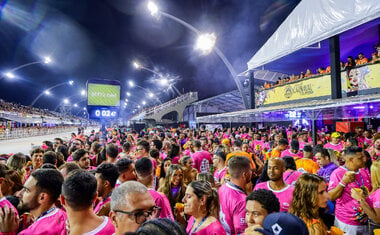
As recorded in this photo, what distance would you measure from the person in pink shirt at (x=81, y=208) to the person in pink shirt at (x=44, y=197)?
0.41 meters

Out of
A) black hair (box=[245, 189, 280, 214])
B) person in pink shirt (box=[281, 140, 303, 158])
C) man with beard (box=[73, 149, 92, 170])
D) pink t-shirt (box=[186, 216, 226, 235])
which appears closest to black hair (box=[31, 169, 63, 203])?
pink t-shirt (box=[186, 216, 226, 235])

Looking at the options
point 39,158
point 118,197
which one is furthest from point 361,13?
point 39,158

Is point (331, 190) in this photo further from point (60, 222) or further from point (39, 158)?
point (39, 158)

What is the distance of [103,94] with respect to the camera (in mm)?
8594

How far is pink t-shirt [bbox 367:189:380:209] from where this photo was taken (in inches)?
115

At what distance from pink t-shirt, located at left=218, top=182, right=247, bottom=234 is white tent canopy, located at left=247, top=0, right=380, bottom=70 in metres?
8.60

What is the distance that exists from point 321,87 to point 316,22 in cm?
309

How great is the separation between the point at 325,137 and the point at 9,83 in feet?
228

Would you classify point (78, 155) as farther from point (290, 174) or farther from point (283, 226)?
point (283, 226)

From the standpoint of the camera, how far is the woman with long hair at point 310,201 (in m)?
2.41

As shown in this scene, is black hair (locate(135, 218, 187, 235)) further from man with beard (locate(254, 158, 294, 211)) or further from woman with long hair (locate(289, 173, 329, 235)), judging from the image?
man with beard (locate(254, 158, 294, 211))

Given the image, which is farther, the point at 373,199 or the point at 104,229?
the point at 373,199

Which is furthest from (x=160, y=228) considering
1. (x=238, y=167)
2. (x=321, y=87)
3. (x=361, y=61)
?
(x=321, y=87)

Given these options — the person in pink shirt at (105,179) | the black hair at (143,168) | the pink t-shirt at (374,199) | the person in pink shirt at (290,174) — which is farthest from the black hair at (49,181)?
the pink t-shirt at (374,199)
